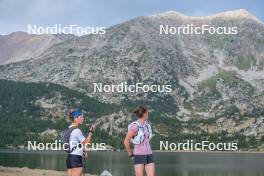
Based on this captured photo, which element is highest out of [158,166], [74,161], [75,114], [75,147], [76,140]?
[75,114]

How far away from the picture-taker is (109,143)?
161 m

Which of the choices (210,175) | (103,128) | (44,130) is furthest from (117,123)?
(210,175)

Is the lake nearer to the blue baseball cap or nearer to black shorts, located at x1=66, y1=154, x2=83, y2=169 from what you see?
black shorts, located at x1=66, y1=154, x2=83, y2=169

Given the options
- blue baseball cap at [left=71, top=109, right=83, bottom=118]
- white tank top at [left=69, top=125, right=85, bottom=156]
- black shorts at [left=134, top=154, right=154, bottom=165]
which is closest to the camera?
white tank top at [left=69, top=125, right=85, bottom=156]

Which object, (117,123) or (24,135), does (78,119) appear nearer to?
(24,135)

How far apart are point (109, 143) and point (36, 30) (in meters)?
134

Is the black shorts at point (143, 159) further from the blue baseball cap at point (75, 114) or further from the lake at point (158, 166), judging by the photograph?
the lake at point (158, 166)

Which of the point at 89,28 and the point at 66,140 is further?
the point at 89,28

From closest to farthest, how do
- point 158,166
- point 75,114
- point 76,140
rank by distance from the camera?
point 76,140
point 75,114
point 158,166

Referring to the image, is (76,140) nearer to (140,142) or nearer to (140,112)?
(140,142)

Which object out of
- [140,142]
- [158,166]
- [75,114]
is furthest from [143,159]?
[158,166]

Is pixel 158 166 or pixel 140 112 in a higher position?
pixel 140 112

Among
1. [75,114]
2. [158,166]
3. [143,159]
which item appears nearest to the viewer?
[75,114]

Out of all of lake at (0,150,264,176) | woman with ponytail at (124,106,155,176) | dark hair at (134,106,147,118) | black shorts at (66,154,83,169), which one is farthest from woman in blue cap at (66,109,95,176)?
lake at (0,150,264,176)
